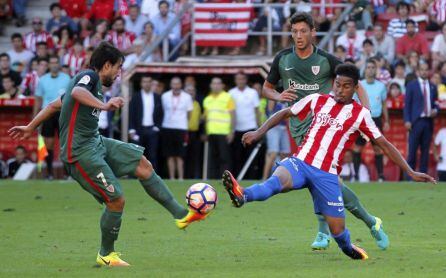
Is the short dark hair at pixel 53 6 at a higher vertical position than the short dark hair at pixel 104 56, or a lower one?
lower

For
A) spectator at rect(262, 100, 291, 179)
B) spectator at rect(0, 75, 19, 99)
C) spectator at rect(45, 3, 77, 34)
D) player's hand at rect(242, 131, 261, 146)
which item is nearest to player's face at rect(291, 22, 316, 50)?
player's hand at rect(242, 131, 261, 146)

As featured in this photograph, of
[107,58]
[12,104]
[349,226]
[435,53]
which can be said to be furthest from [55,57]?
[107,58]

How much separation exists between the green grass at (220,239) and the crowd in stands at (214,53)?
13.9 feet

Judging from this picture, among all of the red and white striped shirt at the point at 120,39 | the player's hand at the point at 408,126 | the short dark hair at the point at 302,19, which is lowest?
the player's hand at the point at 408,126

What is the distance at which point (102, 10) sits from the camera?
2691 centimetres

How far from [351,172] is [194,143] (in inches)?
132

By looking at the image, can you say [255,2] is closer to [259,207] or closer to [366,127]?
[259,207]

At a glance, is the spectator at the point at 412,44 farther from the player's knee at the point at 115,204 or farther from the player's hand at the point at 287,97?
the player's knee at the point at 115,204

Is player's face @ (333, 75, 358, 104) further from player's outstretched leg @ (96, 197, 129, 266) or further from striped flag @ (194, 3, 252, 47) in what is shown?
striped flag @ (194, 3, 252, 47)

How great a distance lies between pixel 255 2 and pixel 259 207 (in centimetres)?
955

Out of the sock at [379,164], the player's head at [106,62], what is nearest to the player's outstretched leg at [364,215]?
the player's head at [106,62]

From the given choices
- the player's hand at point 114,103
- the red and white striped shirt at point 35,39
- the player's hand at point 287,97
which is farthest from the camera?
the red and white striped shirt at point 35,39

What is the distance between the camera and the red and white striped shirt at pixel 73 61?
24703mm

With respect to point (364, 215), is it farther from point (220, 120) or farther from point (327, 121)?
point (220, 120)
